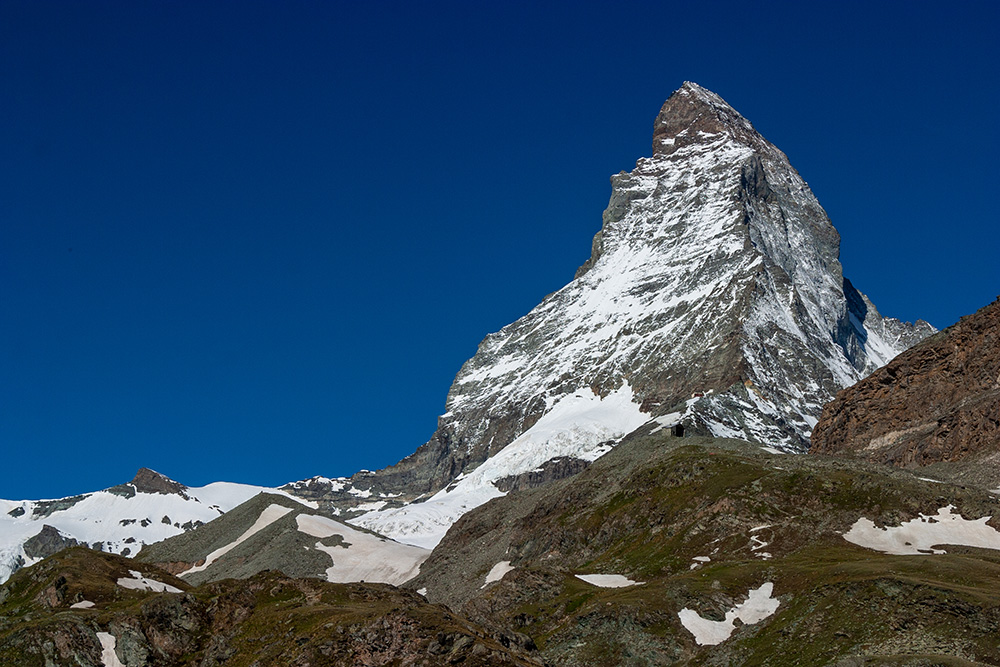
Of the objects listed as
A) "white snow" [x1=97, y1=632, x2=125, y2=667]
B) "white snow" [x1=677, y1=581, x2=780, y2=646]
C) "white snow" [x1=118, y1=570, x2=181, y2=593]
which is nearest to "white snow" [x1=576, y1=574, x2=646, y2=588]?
"white snow" [x1=677, y1=581, x2=780, y2=646]

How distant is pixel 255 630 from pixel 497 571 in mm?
73201

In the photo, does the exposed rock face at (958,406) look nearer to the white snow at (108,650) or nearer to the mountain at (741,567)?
the mountain at (741,567)

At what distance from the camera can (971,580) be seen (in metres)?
83.1

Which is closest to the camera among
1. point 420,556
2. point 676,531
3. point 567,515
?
point 676,531

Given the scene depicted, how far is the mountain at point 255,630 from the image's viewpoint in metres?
63.6

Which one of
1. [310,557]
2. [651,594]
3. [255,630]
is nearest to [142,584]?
[255,630]

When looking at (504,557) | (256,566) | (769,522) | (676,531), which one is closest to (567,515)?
(504,557)

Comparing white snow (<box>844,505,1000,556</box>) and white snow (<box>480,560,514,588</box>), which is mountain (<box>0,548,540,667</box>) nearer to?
white snow (<box>844,505,1000,556</box>)

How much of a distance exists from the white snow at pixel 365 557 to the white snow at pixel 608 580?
63.0m

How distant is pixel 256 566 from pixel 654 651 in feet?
345

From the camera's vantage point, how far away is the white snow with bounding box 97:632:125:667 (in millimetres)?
71875

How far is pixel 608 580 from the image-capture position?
110 metres

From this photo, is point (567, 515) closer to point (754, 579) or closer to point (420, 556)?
point (420, 556)

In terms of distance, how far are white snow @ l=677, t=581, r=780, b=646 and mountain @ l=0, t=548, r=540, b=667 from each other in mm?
20529
